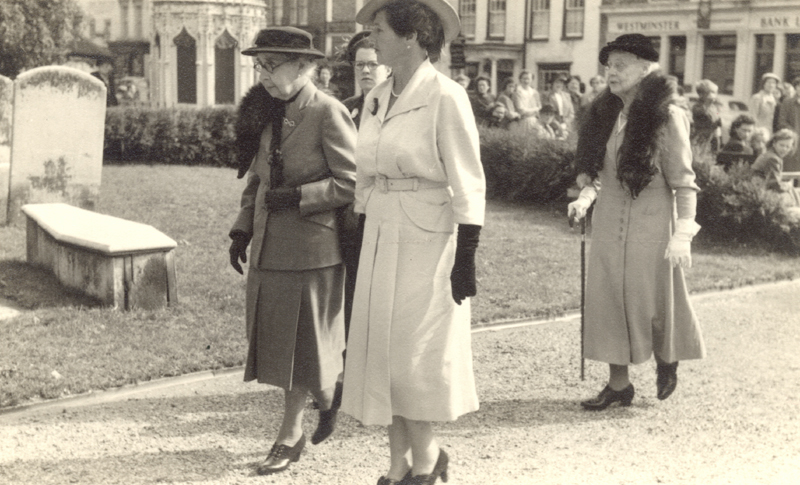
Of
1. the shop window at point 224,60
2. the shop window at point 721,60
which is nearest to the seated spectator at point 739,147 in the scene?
the shop window at point 224,60

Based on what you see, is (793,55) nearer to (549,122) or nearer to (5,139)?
(549,122)

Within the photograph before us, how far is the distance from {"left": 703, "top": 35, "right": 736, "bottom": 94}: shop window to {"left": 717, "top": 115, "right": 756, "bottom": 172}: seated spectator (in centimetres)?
1851

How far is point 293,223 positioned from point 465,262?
999 millimetres

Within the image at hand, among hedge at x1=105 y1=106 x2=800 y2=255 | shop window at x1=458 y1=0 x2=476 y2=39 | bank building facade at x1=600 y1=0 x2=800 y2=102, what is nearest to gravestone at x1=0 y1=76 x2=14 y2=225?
hedge at x1=105 y1=106 x2=800 y2=255

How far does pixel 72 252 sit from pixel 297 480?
3.85 metres

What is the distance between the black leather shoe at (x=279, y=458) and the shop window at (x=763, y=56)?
26.7 m

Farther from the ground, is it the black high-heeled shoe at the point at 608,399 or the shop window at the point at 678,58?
the shop window at the point at 678,58

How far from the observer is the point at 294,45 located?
4270 millimetres

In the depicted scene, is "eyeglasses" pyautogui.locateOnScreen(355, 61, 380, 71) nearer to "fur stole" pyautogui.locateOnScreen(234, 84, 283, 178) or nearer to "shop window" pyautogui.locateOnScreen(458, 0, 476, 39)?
"fur stole" pyautogui.locateOnScreen(234, 84, 283, 178)

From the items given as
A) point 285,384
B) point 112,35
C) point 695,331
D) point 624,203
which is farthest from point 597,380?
point 112,35

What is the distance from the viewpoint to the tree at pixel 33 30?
Result: 946cm

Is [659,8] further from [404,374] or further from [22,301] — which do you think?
[404,374]

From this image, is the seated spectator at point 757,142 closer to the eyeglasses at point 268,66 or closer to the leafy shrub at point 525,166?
the leafy shrub at point 525,166

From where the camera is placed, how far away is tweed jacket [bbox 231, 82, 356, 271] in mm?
4324
